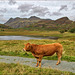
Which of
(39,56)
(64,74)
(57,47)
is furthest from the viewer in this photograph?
(57,47)

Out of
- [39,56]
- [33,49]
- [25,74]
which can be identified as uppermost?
[33,49]

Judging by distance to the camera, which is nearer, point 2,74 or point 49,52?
point 2,74

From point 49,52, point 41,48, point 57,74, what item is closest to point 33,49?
point 41,48

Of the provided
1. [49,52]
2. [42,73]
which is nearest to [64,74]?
[42,73]

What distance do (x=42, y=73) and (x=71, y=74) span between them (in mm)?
2353

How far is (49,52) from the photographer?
10.2m

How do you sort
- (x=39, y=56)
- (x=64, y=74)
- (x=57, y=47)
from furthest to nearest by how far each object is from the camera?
(x=57, y=47) < (x=39, y=56) < (x=64, y=74)

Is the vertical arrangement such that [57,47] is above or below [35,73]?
above

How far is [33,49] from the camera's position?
9.82 metres

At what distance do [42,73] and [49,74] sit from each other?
0.59m

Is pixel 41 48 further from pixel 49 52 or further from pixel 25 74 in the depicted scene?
pixel 25 74

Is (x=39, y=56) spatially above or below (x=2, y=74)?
above

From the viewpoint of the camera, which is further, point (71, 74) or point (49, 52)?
point (49, 52)

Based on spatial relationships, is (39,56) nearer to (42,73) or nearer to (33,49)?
(33,49)
